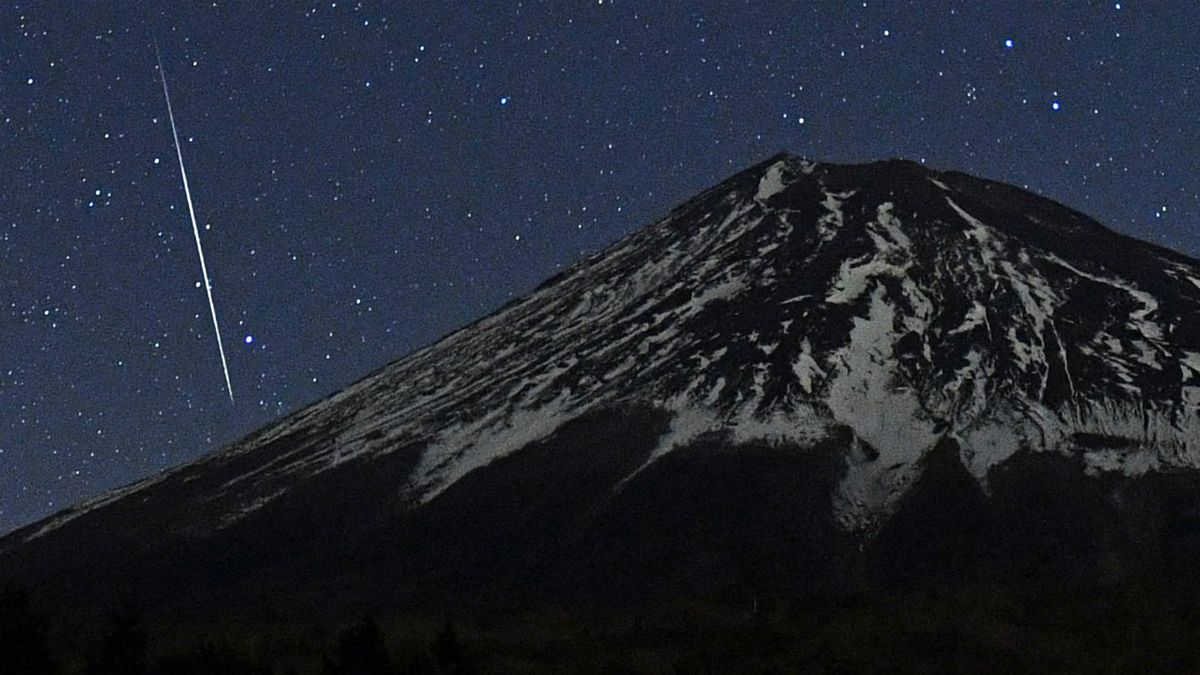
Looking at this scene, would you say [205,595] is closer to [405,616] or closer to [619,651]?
[405,616]

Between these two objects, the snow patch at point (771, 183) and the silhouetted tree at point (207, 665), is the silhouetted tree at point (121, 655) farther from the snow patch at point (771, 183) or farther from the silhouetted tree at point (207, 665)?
the snow patch at point (771, 183)

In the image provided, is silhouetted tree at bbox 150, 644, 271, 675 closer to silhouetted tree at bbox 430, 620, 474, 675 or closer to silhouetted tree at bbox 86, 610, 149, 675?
silhouetted tree at bbox 86, 610, 149, 675

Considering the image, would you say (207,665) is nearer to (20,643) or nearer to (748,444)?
(20,643)

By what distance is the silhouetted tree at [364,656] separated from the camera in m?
44.9

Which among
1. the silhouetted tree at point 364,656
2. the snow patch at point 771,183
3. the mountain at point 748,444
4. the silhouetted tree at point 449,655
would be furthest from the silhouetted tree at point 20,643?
the snow patch at point 771,183

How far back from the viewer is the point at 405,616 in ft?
230

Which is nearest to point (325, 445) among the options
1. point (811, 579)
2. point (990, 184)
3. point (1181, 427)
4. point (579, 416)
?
point (579, 416)

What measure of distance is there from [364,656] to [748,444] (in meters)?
44.7

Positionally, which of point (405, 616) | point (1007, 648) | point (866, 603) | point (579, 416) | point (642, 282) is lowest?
point (1007, 648)

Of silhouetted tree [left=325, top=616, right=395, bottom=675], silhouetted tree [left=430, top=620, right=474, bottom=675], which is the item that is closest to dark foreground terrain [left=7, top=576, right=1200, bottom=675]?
silhouetted tree [left=430, top=620, right=474, bottom=675]

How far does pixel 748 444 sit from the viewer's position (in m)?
88.1

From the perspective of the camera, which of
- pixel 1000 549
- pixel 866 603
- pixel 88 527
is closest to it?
pixel 866 603

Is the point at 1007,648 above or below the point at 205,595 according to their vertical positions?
below

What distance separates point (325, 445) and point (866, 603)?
49.7 meters
